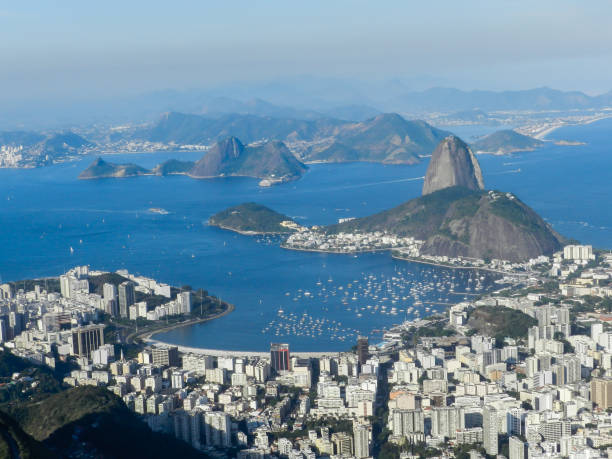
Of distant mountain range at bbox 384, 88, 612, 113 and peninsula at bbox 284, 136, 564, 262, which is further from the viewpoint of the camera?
distant mountain range at bbox 384, 88, 612, 113

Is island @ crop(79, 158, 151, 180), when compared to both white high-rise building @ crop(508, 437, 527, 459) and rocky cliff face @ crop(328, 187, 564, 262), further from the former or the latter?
white high-rise building @ crop(508, 437, 527, 459)

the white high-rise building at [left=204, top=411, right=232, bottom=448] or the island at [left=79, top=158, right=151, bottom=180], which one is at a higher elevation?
the island at [left=79, top=158, right=151, bottom=180]

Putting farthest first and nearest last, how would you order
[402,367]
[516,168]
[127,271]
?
[516,168], [127,271], [402,367]

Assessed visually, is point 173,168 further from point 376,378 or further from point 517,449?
point 517,449

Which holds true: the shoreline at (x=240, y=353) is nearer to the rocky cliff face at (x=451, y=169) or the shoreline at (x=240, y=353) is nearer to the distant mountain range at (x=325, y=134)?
the rocky cliff face at (x=451, y=169)

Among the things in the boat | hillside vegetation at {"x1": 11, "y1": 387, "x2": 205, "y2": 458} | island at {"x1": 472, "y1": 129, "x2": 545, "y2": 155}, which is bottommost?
hillside vegetation at {"x1": 11, "y1": 387, "x2": 205, "y2": 458}

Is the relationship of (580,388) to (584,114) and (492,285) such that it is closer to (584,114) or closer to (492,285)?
(492,285)

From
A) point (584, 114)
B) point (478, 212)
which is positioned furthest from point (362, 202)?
point (584, 114)

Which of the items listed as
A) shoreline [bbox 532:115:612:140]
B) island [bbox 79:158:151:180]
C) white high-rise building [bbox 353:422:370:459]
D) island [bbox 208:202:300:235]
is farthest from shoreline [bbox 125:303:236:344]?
shoreline [bbox 532:115:612:140]
